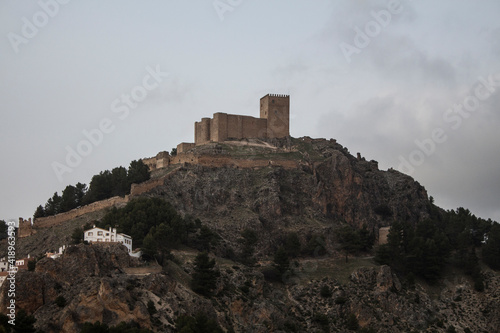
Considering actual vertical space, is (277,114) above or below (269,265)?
above

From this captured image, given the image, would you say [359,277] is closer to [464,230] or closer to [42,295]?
[464,230]

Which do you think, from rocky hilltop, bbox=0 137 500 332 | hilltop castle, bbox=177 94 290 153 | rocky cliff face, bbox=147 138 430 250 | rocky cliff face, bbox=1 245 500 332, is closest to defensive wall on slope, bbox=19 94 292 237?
hilltop castle, bbox=177 94 290 153

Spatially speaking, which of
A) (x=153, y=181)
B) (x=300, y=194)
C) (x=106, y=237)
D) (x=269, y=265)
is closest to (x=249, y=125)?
(x=300, y=194)

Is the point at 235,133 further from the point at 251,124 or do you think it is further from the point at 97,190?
the point at 97,190

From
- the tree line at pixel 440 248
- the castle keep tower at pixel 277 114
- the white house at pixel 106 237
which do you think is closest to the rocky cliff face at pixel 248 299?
the tree line at pixel 440 248

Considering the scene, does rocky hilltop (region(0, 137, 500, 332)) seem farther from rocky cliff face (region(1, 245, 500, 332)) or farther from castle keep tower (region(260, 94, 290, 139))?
castle keep tower (region(260, 94, 290, 139))

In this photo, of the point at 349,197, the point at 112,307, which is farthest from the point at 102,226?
the point at 349,197

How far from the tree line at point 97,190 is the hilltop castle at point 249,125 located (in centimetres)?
984

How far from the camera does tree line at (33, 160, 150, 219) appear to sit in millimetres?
Result: 101625

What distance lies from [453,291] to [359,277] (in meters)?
12.5

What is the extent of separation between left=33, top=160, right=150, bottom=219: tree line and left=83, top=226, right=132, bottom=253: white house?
63.8ft

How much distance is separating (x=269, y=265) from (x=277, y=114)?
97.2 feet

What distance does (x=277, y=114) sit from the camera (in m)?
115

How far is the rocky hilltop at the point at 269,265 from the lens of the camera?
2734 inches
